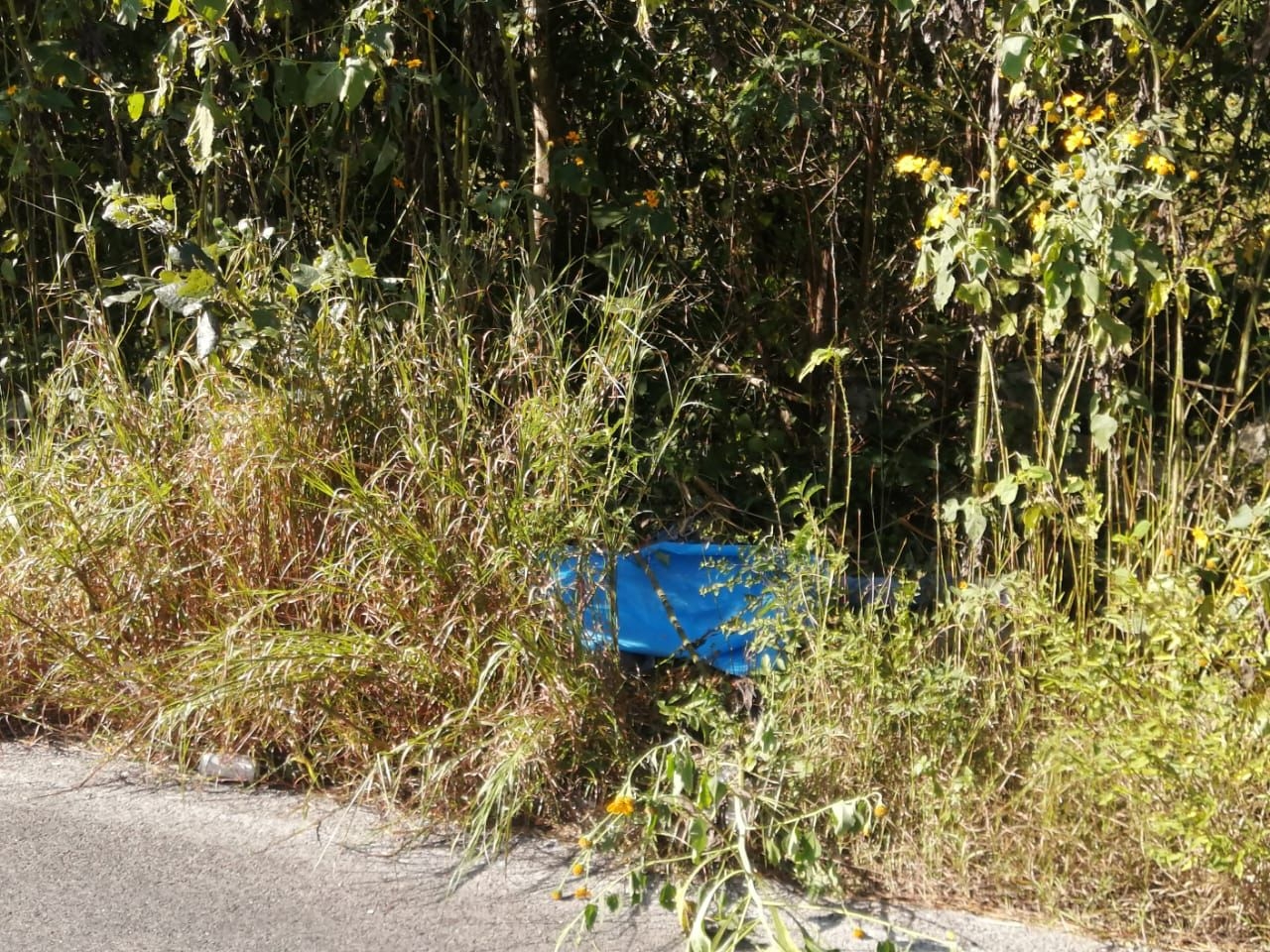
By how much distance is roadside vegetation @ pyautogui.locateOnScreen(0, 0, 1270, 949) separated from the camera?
332cm

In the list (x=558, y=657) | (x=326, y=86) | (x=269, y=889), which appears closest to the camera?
(x=269, y=889)

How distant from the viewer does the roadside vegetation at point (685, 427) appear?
131 inches

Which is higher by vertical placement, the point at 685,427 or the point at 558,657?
the point at 685,427

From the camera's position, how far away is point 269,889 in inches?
131

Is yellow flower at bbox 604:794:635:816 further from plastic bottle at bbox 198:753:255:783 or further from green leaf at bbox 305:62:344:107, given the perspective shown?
green leaf at bbox 305:62:344:107

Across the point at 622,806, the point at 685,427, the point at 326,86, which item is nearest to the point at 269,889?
the point at 622,806

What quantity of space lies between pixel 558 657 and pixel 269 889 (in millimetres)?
934

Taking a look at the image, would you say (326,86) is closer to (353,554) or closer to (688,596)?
(353,554)

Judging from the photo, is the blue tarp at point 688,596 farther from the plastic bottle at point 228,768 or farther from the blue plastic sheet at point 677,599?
the plastic bottle at point 228,768

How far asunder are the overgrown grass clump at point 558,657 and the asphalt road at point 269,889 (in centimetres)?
11

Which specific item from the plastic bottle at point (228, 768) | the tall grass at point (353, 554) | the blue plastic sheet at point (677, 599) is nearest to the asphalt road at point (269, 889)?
the plastic bottle at point (228, 768)

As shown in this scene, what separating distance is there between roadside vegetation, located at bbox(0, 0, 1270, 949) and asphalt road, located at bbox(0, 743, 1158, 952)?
120 mm

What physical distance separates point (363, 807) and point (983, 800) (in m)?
1.64

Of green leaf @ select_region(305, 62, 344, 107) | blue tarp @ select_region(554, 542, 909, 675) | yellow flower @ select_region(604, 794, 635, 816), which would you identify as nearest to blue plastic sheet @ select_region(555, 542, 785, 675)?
blue tarp @ select_region(554, 542, 909, 675)
